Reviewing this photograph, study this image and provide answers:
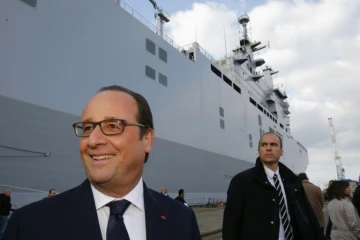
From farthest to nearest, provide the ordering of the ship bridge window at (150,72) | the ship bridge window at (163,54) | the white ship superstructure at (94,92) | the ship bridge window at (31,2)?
the ship bridge window at (163,54)
the ship bridge window at (150,72)
the ship bridge window at (31,2)
the white ship superstructure at (94,92)

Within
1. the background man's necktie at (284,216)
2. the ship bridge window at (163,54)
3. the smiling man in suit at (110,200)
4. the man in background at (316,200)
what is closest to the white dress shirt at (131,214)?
the smiling man in suit at (110,200)

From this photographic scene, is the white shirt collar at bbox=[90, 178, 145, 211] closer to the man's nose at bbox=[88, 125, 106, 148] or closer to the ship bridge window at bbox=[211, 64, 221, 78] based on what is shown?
the man's nose at bbox=[88, 125, 106, 148]

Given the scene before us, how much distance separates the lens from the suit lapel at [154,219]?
1276 millimetres

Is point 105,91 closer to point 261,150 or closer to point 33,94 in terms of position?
point 261,150

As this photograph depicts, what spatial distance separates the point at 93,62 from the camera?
10258 millimetres

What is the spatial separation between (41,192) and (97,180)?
797cm

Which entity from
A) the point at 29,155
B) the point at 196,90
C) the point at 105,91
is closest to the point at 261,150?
the point at 105,91

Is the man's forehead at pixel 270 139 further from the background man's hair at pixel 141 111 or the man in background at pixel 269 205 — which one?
the background man's hair at pixel 141 111

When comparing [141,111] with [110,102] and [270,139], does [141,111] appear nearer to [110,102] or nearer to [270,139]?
[110,102]

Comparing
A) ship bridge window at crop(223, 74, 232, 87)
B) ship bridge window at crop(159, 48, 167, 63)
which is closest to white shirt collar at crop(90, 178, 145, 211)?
ship bridge window at crop(159, 48, 167, 63)

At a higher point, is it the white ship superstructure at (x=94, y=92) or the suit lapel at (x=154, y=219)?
the white ship superstructure at (x=94, y=92)

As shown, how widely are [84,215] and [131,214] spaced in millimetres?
229

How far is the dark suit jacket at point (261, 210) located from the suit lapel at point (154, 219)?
159 cm

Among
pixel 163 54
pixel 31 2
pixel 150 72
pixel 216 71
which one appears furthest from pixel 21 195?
pixel 216 71
